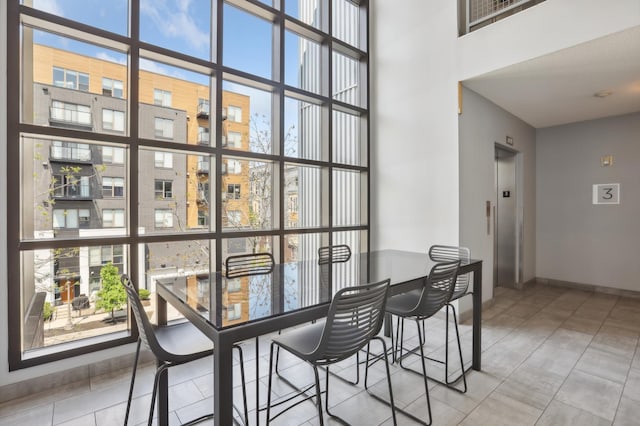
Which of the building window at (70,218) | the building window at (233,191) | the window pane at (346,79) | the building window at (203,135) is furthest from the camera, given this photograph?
the window pane at (346,79)

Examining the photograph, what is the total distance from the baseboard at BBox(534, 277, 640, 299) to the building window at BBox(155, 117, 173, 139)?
5.89 meters

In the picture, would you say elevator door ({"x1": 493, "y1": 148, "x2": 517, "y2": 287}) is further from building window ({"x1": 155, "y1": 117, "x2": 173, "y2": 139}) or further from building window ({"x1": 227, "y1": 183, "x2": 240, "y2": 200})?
building window ({"x1": 155, "y1": 117, "x2": 173, "y2": 139})

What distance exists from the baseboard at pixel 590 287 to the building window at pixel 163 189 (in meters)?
5.75

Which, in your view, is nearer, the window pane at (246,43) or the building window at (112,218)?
the building window at (112,218)

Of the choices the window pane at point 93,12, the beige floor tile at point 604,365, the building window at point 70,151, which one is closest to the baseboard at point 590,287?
the beige floor tile at point 604,365

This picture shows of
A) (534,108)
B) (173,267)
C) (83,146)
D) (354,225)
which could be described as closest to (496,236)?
(534,108)

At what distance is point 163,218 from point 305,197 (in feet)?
6.05

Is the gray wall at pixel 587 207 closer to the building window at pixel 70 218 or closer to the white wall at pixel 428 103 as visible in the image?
the white wall at pixel 428 103

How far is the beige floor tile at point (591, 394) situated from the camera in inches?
78.5

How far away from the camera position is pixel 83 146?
2.44m

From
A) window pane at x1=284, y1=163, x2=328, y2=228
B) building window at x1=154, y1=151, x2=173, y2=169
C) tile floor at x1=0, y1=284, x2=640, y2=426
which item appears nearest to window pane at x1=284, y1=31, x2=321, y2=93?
window pane at x1=284, y1=163, x2=328, y2=228

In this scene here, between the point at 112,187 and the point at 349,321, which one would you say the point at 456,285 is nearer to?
the point at 349,321

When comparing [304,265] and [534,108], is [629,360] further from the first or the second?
[534,108]

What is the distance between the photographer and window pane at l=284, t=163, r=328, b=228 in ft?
12.2
